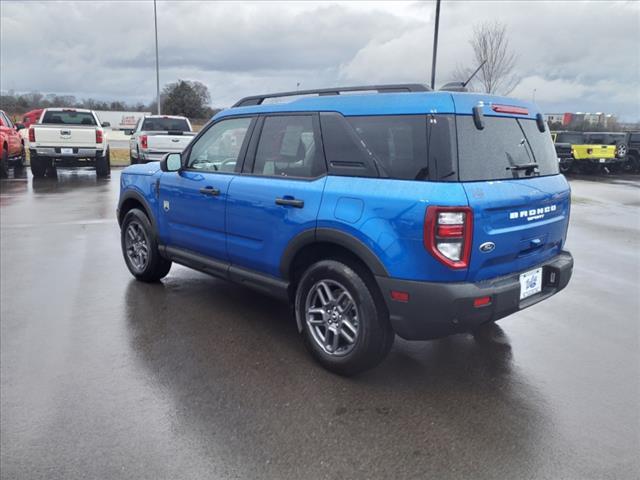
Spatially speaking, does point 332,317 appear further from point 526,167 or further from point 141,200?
point 141,200

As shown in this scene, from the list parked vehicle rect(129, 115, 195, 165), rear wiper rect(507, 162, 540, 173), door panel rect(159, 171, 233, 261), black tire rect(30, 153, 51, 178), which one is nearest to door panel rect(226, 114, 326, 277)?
door panel rect(159, 171, 233, 261)

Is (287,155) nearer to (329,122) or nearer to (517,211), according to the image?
(329,122)

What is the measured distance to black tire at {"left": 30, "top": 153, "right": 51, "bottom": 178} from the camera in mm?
15461

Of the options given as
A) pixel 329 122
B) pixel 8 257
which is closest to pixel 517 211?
pixel 329 122

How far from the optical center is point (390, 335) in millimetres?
3627

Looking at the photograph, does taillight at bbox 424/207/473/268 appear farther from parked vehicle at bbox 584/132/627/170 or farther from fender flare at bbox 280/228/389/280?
parked vehicle at bbox 584/132/627/170

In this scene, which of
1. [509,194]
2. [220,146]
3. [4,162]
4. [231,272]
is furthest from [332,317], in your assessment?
[4,162]

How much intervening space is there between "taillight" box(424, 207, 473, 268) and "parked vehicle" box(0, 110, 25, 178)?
15.9 m

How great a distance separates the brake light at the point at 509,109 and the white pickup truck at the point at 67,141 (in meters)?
13.9

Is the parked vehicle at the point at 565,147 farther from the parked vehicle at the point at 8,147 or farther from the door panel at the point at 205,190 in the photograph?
the door panel at the point at 205,190

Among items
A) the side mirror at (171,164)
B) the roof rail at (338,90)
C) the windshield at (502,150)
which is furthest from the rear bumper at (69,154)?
the windshield at (502,150)

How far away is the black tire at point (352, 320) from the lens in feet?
11.6

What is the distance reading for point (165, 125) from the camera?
59.6 ft

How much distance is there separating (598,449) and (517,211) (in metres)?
1.43
